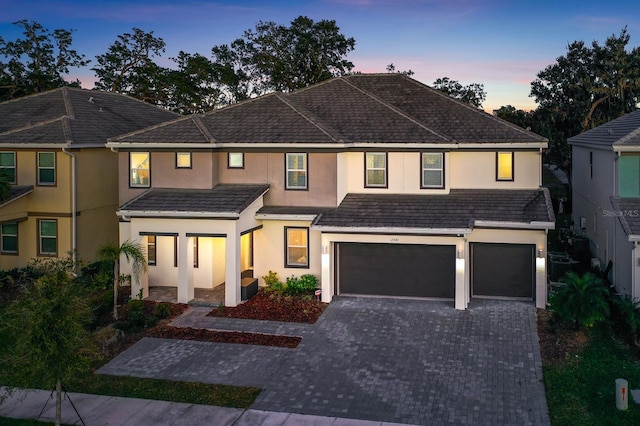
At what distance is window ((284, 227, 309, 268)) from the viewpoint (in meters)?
21.1

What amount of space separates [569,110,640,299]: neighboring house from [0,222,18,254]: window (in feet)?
71.6

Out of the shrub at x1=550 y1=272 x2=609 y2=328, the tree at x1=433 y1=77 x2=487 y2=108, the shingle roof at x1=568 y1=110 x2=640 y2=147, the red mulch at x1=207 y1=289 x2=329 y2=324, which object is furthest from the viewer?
the tree at x1=433 y1=77 x2=487 y2=108

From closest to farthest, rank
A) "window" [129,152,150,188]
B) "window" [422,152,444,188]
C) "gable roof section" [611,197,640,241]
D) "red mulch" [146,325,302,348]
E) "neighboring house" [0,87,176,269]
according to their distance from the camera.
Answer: "red mulch" [146,325,302,348] → "gable roof section" [611,197,640,241] → "window" [422,152,444,188] → "window" [129,152,150,188] → "neighboring house" [0,87,176,269]

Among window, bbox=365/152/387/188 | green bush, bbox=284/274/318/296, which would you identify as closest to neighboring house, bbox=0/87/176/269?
green bush, bbox=284/274/318/296

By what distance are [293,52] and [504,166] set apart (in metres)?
29.6

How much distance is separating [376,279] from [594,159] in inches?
423

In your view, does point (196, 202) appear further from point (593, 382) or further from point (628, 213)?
point (628, 213)

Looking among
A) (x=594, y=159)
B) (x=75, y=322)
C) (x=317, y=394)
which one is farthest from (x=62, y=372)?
(x=594, y=159)

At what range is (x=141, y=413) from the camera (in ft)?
39.0

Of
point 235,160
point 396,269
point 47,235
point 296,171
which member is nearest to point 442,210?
point 396,269

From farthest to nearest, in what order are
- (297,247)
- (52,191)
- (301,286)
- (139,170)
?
1. (52,191)
2. (139,170)
3. (297,247)
4. (301,286)

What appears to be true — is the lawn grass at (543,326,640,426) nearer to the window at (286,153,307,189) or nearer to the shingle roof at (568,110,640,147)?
the shingle roof at (568,110,640,147)

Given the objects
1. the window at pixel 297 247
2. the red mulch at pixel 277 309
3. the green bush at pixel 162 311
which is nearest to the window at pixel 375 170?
the window at pixel 297 247

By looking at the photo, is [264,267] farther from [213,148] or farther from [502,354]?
[502,354]
